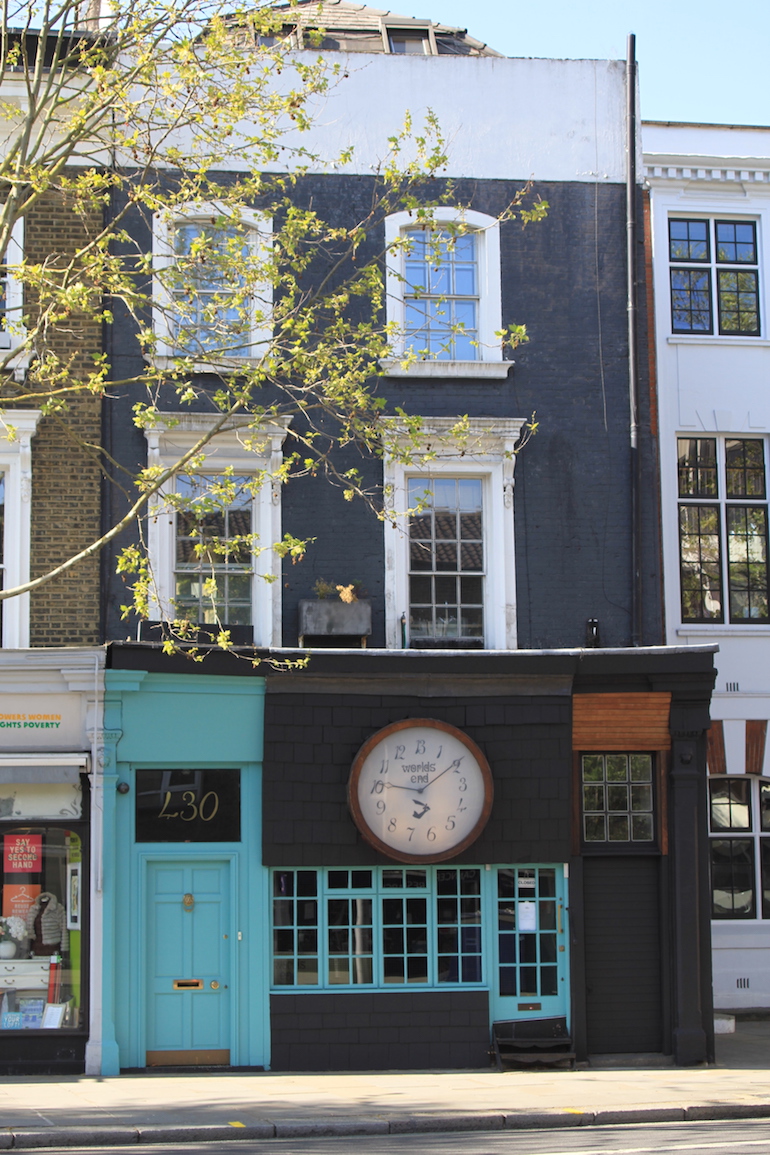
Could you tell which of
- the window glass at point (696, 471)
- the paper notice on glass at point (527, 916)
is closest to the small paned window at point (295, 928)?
the paper notice on glass at point (527, 916)

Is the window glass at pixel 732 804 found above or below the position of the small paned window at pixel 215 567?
below

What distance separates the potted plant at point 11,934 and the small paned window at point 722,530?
8.62 meters

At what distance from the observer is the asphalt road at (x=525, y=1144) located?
945cm

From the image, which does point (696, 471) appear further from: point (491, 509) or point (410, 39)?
point (410, 39)

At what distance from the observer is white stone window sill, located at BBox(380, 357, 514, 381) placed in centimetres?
1516

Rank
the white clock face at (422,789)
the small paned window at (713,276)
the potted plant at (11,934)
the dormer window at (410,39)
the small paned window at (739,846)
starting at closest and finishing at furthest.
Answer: the potted plant at (11,934), the white clock face at (422,789), the small paned window at (739,846), the dormer window at (410,39), the small paned window at (713,276)

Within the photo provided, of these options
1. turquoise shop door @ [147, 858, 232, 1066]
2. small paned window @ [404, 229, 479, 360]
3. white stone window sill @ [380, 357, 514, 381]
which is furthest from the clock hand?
small paned window @ [404, 229, 479, 360]

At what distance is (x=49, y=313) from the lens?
1109 cm

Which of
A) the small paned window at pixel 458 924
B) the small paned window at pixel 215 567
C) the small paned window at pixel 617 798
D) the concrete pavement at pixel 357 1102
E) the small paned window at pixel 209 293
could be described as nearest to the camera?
the concrete pavement at pixel 357 1102

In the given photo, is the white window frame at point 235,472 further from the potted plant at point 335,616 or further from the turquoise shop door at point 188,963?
the turquoise shop door at point 188,963

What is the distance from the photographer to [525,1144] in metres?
9.92

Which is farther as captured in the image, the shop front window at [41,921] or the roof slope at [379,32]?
the roof slope at [379,32]

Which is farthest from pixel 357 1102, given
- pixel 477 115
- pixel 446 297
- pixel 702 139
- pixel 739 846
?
pixel 702 139

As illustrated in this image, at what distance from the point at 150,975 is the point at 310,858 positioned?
2015 millimetres
